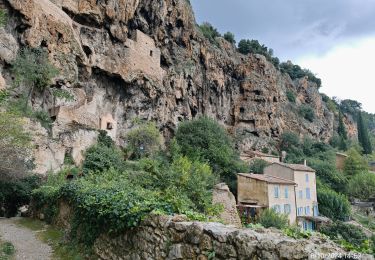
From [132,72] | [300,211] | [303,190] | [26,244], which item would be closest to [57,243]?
[26,244]

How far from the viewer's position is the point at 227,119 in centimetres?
5388

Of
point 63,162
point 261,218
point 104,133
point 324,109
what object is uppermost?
point 324,109

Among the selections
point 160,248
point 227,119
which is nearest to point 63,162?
point 160,248

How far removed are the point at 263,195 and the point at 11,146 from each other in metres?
20.2

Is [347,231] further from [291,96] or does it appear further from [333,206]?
[291,96]

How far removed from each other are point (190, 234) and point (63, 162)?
69.1 feet

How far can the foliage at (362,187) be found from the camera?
41.9 m

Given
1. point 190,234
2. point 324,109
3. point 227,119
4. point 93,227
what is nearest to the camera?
point 190,234

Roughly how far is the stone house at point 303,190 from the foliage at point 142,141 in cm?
1448

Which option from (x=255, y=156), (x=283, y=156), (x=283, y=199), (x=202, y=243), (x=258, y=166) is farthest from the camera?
(x=283, y=156)

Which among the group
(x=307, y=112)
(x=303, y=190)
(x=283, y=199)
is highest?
(x=307, y=112)

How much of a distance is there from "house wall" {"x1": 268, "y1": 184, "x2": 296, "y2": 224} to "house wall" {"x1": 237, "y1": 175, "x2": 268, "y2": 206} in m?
0.52

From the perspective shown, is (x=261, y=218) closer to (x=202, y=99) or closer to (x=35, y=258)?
(x=35, y=258)

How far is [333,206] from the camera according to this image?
116ft
